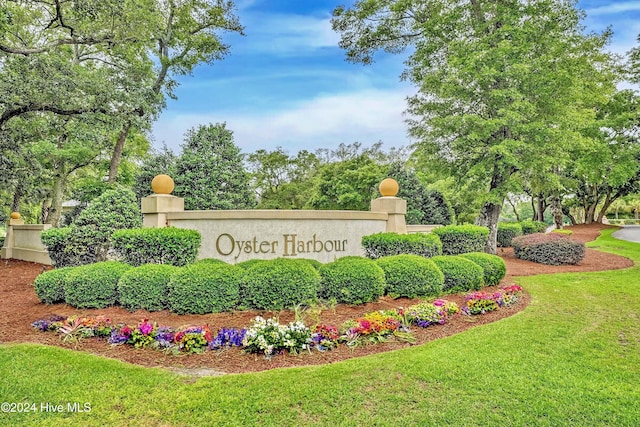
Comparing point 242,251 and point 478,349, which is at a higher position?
point 242,251

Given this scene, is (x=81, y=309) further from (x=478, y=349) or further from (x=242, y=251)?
(x=478, y=349)

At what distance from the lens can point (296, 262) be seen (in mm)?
6102

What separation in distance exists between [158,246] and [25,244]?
12.8 metres

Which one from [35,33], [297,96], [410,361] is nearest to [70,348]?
[410,361]

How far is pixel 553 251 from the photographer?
1236cm

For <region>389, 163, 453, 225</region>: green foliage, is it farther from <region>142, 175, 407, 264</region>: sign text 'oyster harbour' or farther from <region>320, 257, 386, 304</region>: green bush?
<region>320, 257, 386, 304</region>: green bush

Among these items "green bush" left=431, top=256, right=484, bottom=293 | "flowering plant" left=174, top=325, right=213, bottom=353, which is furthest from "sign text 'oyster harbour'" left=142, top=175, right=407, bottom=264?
"flowering plant" left=174, top=325, right=213, bottom=353

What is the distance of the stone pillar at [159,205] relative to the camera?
7.51 m

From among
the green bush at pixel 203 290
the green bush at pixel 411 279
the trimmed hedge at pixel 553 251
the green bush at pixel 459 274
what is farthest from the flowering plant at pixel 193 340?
the trimmed hedge at pixel 553 251

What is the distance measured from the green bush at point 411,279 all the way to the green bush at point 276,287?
4.94 feet

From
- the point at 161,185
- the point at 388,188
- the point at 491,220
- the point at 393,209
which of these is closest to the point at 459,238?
the point at 393,209

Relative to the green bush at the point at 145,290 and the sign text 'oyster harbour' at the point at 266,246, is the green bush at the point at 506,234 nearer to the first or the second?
the sign text 'oyster harbour' at the point at 266,246

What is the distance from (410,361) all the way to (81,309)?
5.25m

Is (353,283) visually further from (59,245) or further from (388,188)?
(59,245)
